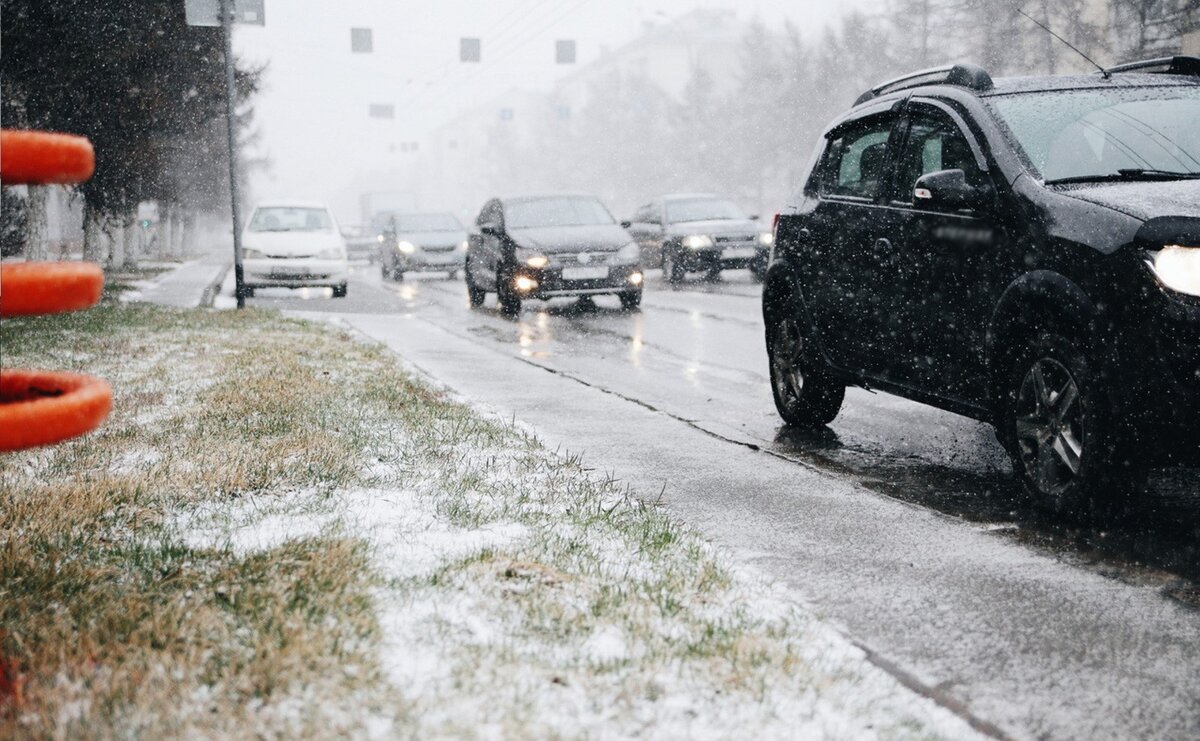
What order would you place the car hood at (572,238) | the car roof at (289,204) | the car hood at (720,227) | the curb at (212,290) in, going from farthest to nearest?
the car hood at (720,227) → the car roof at (289,204) → the curb at (212,290) → the car hood at (572,238)

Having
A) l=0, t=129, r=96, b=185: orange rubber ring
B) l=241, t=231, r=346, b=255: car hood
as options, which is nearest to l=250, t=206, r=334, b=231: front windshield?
l=241, t=231, r=346, b=255: car hood

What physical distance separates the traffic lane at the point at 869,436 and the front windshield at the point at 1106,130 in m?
1.39

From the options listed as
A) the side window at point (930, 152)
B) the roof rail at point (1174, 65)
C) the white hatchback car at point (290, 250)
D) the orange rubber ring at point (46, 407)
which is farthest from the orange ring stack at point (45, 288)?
the white hatchback car at point (290, 250)

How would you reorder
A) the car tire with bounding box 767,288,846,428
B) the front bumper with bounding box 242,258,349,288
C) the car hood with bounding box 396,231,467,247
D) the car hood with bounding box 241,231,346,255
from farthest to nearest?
the car hood with bounding box 396,231,467,247 < the car hood with bounding box 241,231,346,255 < the front bumper with bounding box 242,258,349,288 < the car tire with bounding box 767,288,846,428

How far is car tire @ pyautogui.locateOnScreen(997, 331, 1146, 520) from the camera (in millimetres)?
4324

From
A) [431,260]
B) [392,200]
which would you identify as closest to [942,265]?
[431,260]

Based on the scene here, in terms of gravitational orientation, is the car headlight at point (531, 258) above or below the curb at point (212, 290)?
above

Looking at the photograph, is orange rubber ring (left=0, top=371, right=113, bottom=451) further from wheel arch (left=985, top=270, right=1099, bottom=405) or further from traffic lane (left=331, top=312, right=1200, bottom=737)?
wheel arch (left=985, top=270, right=1099, bottom=405)

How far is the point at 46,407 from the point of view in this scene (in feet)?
7.79

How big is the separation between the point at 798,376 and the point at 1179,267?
10.0 feet

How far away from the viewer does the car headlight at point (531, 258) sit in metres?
16.6

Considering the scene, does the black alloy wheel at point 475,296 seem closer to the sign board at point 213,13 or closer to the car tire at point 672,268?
the car tire at point 672,268

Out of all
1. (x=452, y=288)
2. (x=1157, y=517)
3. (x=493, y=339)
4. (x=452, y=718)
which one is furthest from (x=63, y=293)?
(x=452, y=288)

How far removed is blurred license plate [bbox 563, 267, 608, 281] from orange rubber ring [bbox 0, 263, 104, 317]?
1424cm
